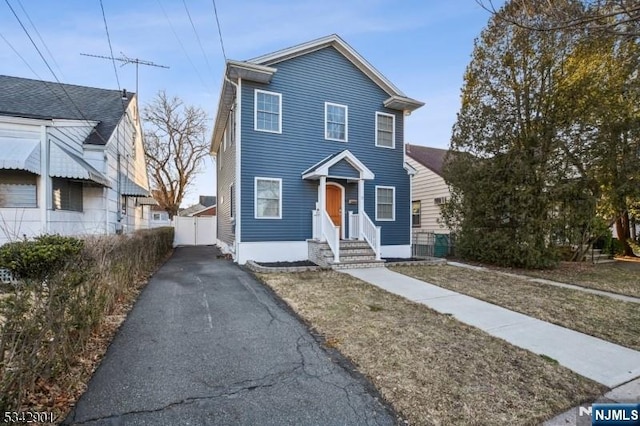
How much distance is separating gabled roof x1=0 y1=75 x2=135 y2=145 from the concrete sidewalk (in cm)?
1049

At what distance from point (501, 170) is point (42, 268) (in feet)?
38.1

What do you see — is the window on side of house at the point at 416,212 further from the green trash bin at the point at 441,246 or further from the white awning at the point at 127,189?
the white awning at the point at 127,189

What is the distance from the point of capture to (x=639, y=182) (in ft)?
33.6

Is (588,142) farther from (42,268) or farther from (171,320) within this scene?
(42,268)

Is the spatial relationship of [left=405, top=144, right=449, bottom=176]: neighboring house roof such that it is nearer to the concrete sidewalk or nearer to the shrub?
the concrete sidewalk

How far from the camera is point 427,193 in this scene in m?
18.1

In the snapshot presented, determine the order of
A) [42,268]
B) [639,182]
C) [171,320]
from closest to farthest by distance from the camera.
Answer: [42,268] → [171,320] → [639,182]

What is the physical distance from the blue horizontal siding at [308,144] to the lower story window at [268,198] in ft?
0.55

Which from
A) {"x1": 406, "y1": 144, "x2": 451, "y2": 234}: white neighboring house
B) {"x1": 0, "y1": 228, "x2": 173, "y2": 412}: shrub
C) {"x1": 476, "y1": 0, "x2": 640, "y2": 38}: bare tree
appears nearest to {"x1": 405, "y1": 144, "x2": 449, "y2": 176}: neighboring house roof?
{"x1": 406, "y1": 144, "x2": 451, "y2": 234}: white neighboring house

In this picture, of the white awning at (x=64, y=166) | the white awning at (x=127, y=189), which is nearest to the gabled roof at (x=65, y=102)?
the white awning at (x=64, y=166)

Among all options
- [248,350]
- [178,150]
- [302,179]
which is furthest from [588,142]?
[178,150]

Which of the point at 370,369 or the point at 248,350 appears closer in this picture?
the point at 370,369

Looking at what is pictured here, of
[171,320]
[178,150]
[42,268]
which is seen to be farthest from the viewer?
[178,150]

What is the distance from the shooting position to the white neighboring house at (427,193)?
56.1 ft
